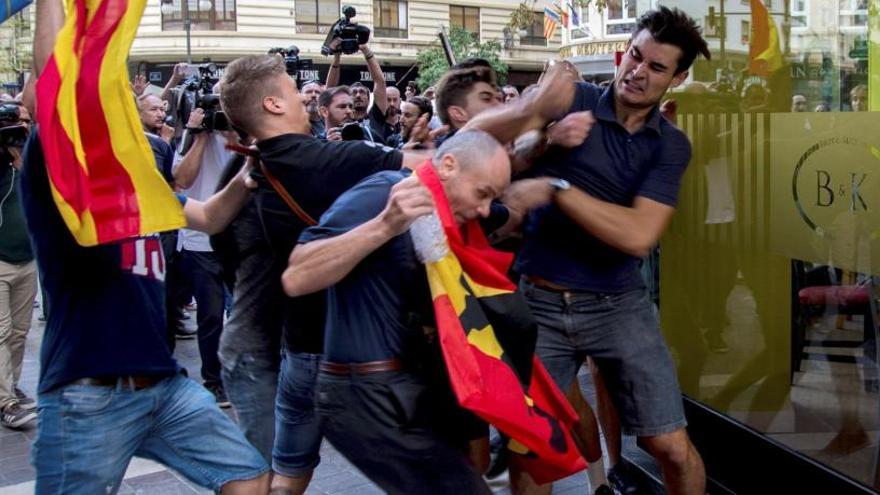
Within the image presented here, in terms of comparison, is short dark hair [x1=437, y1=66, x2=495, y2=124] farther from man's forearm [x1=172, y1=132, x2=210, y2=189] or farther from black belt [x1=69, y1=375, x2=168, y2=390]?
man's forearm [x1=172, y1=132, x2=210, y2=189]

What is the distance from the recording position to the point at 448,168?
8.75 feet

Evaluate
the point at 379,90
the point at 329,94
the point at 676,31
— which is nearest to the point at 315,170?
the point at 676,31

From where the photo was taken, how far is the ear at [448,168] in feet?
8.73

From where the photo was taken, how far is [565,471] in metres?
2.82

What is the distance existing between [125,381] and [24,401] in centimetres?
362

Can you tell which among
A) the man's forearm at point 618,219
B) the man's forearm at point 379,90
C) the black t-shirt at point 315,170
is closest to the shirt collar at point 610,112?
the man's forearm at point 618,219

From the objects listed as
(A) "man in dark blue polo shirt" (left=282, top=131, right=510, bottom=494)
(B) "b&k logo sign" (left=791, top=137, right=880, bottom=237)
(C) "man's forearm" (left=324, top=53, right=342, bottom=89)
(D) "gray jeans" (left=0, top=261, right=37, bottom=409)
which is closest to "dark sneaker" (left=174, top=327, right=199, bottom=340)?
(D) "gray jeans" (left=0, top=261, right=37, bottom=409)

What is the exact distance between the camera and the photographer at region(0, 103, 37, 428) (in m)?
6.05

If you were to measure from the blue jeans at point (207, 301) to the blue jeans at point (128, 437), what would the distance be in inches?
133

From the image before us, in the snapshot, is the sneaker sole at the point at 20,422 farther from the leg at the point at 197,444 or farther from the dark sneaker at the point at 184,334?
the leg at the point at 197,444

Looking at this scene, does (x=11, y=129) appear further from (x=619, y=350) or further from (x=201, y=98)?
(x=619, y=350)

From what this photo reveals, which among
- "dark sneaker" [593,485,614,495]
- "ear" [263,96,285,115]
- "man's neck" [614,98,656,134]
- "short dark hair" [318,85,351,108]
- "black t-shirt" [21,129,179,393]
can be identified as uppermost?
"short dark hair" [318,85,351,108]

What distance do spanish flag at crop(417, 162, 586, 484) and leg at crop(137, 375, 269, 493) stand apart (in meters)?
0.88

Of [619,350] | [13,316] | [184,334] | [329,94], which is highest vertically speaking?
[329,94]
